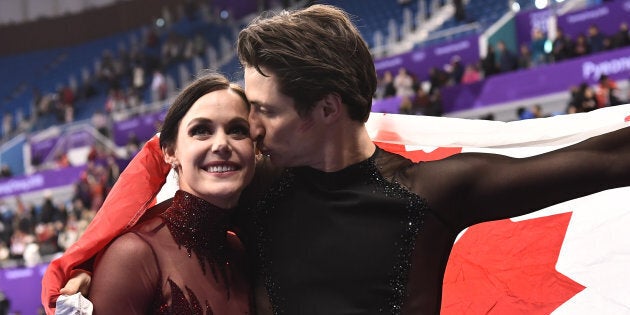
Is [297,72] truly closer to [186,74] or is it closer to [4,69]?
[186,74]

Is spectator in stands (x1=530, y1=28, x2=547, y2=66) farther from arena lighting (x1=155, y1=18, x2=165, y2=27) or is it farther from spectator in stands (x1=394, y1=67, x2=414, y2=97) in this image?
arena lighting (x1=155, y1=18, x2=165, y2=27)

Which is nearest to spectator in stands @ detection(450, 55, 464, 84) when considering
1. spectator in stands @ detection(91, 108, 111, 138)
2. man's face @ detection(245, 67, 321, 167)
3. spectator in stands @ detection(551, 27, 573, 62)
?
spectator in stands @ detection(551, 27, 573, 62)

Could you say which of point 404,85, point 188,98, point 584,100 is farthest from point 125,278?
point 404,85

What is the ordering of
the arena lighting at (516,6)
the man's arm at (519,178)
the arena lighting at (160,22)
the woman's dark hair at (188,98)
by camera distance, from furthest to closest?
the arena lighting at (160,22) → the arena lighting at (516,6) → the woman's dark hair at (188,98) → the man's arm at (519,178)

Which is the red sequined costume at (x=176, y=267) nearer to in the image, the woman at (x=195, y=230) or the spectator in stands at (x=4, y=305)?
the woman at (x=195, y=230)

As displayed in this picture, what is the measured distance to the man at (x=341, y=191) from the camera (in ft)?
5.96

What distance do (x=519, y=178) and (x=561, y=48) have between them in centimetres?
829

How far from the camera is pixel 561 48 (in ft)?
30.9

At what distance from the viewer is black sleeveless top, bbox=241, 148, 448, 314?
1822mm

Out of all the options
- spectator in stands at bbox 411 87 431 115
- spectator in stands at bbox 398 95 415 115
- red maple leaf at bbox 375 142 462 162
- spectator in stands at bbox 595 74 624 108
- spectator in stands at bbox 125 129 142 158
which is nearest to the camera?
red maple leaf at bbox 375 142 462 162

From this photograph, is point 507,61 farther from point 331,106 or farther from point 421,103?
point 331,106

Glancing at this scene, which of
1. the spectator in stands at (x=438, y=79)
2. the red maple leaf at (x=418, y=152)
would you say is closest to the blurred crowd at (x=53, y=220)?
the spectator in stands at (x=438, y=79)

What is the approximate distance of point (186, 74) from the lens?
1831cm

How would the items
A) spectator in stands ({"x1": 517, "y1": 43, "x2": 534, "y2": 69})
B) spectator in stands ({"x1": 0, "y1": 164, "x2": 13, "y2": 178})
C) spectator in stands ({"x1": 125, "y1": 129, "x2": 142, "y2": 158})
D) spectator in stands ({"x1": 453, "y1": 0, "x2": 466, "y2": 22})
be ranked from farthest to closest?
1. spectator in stands ({"x1": 0, "y1": 164, "x2": 13, "y2": 178})
2. spectator in stands ({"x1": 453, "y1": 0, "x2": 466, "y2": 22})
3. spectator in stands ({"x1": 125, "y1": 129, "x2": 142, "y2": 158})
4. spectator in stands ({"x1": 517, "y1": 43, "x2": 534, "y2": 69})
